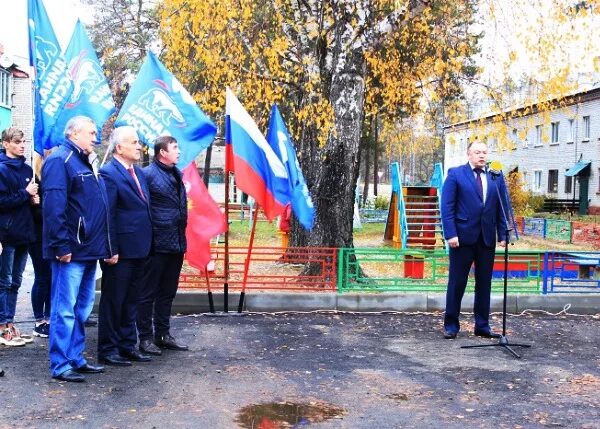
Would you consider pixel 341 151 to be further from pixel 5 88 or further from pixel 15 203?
pixel 5 88

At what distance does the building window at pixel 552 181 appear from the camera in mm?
44153

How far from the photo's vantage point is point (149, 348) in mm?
6930

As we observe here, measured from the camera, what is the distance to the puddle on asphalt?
197 inches

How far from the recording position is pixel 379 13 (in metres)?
12.1

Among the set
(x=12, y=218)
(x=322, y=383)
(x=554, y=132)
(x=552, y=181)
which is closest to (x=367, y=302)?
(x=322, y=383)

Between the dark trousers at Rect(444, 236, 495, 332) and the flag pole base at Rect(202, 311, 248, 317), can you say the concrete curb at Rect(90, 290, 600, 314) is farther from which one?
the dark trousers at Rect(444, 236, 495, 332)

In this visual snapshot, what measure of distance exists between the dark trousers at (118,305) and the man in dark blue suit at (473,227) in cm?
326

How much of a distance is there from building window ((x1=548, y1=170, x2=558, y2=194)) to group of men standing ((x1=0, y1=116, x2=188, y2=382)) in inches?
1576

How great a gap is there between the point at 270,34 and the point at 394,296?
982 cm

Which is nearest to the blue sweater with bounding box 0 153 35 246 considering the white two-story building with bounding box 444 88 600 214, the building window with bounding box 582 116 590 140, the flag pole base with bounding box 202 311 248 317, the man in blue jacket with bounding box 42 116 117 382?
the man in blue jacket with bounding box 42 116 117 382

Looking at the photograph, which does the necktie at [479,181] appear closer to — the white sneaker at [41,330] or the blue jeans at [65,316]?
the blue jeans at [65,316]

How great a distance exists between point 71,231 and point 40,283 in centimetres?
204

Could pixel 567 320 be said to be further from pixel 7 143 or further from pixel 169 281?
pixel 7 143

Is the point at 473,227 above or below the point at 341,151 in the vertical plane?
below
